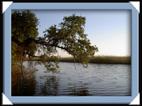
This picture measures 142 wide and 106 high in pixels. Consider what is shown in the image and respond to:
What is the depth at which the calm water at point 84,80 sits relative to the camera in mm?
4207

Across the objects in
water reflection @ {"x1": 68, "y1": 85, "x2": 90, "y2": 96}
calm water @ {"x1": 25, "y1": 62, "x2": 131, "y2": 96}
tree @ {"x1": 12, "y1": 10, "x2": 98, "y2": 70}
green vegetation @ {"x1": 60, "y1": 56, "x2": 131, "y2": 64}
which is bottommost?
water reflection @ {"x1": 68, "y1": 85, "x2": 90, "y2": 96}

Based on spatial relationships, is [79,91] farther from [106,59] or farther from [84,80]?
[106,59]

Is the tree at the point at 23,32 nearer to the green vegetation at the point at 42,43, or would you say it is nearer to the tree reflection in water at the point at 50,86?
the green vegetation at the point at 42,43

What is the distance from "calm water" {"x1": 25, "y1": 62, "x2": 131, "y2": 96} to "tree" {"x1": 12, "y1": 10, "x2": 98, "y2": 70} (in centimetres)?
7

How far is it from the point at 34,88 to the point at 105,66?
1.70 ft

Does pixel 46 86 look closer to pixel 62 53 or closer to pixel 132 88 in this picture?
pixel 62 53

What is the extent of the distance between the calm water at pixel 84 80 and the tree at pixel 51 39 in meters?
0.07

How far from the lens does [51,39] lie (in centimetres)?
428

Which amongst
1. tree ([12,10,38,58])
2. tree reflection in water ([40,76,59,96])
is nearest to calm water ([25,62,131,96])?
tree reflection in water ([40,76,59,96])

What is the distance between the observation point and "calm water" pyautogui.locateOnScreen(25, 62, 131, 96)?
421cm

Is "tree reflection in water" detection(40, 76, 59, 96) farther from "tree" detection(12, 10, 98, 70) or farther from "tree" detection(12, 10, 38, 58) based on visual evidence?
"tree" detection(12, 10, 38, 58)

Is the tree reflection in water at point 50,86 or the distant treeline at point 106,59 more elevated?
the distant treeline at point 106,59

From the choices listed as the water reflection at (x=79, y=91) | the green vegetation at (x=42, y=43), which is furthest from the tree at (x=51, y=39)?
the water reflection at (x=79, y=91)

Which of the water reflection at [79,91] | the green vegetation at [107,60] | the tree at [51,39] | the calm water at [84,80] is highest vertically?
the tree at [51,39]
